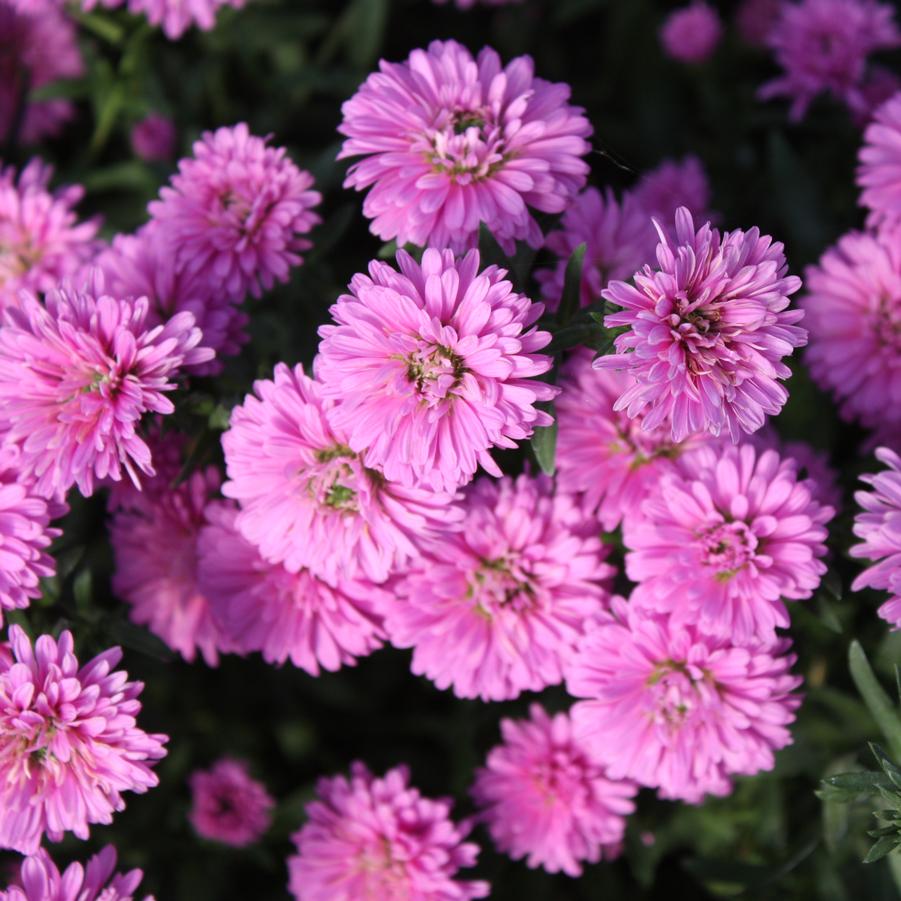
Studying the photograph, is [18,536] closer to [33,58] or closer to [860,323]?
[860,323]

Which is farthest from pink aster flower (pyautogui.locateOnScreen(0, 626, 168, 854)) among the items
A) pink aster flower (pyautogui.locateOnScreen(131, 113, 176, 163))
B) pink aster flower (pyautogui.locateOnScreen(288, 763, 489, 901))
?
pink aster flower (pyautogui.locateOnScreen(131, 113, 176, 163))

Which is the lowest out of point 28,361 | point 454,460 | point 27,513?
point 27,513

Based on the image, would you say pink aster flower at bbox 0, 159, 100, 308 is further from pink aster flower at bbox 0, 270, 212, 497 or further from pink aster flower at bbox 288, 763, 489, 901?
pink aster flower at bbox 288, 763, 489, 901

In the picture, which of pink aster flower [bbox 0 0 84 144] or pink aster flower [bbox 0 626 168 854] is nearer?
pink aster flower [bbox 0 626 168 854]

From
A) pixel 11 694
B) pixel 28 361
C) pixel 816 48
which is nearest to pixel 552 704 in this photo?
pixel 11 694

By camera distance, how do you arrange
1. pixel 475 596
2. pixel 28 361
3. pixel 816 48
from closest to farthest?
pixel 28 361, pixel 475 596, pixel 816 48

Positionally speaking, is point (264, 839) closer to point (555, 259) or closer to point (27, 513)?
point (27, 513)
